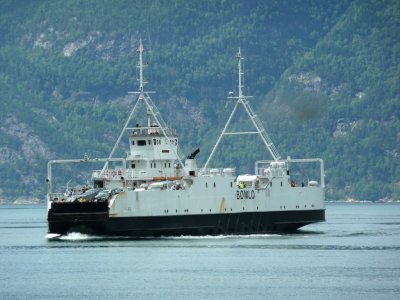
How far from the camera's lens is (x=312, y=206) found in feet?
369

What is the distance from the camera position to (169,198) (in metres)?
101

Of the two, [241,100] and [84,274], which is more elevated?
[241,100]

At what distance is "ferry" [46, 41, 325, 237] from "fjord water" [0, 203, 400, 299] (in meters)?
1.18

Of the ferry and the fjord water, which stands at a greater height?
the ferry

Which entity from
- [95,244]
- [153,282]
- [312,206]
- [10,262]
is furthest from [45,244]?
[153,282]

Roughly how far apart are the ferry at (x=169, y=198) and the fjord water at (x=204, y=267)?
1.18 meters

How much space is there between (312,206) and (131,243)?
18.2 meters

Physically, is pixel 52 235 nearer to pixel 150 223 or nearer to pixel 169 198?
pixel 150 223

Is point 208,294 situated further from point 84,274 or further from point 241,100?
point 241,100

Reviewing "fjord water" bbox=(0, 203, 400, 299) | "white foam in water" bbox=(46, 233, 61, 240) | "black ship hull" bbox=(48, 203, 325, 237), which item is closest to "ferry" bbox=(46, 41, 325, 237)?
"black ship hull" bbox=(48, 203, 325, 237)

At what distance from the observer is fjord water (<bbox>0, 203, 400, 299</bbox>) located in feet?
249

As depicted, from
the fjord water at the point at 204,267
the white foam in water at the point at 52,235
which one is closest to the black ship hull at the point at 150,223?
the fjord water at the point at 204,267

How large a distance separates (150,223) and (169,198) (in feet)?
6.64

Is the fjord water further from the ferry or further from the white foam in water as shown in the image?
the ferry
